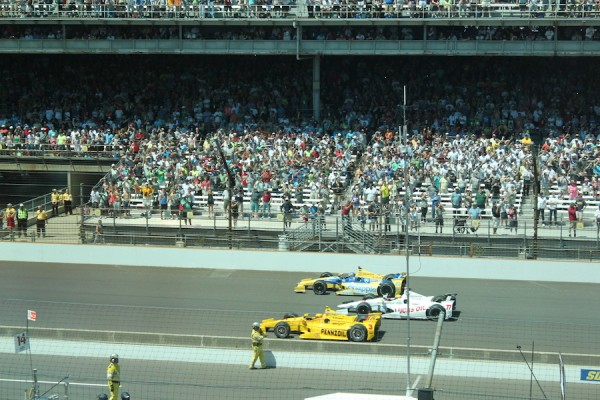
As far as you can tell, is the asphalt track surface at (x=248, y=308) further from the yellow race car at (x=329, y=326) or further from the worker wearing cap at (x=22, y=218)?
the worker wearing cap at (x=22, y=218)

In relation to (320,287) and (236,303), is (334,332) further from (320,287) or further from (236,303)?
(320,287)

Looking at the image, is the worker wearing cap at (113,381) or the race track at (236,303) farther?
the race track at (236,303)

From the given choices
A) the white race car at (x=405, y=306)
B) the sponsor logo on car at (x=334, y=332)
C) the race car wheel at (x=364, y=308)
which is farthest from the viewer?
the race car wheel at (x=364, y=308)

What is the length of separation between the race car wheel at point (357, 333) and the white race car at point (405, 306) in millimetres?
1880

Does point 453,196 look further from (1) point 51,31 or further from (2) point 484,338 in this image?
(1) point 51,31

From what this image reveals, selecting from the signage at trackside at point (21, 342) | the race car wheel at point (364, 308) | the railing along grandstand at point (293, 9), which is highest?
the railing along grandstand at point (293, 9)

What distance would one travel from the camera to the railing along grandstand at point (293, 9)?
120 feet

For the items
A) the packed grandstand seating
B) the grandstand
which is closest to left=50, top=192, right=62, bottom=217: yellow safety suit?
the grandstand

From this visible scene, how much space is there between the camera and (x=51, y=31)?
4116cm

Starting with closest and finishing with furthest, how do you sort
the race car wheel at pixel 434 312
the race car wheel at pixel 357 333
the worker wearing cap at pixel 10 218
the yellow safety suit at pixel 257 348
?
the yellow safety suit at pixel 257 348, the race car wheel at pixel 357 333, the race car wheel at pixel 434 312, the worker wearing cap at pixel 10 218

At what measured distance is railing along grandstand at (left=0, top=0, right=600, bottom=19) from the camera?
3666 cm

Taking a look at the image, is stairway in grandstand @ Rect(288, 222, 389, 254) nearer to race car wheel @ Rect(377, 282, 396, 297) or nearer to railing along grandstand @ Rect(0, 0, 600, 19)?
race car wheel @ Rect(377, 282, 396, 297)

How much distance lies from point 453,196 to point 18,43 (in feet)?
59.9

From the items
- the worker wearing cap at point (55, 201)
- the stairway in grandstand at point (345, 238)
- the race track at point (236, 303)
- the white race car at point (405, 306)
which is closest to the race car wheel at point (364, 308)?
the white race car at point (405, 306)
